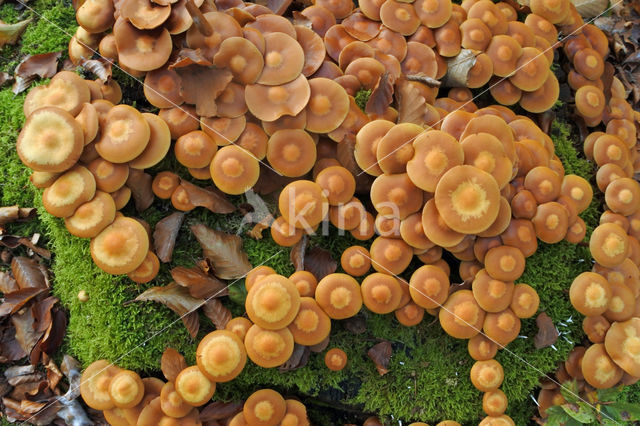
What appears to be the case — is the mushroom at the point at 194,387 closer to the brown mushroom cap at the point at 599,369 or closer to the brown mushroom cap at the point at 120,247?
the brown mushroom cap at the point at 120,247

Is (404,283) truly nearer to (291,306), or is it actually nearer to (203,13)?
(291,306)

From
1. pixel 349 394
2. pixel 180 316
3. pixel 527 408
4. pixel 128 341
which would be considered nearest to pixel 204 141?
pixel 180 316

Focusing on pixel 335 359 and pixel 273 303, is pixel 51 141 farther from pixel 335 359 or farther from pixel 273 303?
pixel 335 359

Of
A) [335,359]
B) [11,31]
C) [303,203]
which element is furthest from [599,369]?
[11,31]

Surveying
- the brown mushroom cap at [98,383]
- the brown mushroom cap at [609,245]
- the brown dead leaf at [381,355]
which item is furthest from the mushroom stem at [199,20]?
the brown mushroom cap at [609,245]

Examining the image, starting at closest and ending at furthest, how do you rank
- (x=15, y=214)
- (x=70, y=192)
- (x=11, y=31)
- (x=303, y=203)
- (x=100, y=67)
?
1. (x=70, y=192)
2. (x=303, y=203)
3. (x=100, y=67)
4. (x=15, y=214)
5. (x=11, y=31)

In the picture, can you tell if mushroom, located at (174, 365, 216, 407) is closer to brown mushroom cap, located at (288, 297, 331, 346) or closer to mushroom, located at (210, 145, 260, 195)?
brown mushroom cap, located at (288, 297, 331, 346)
